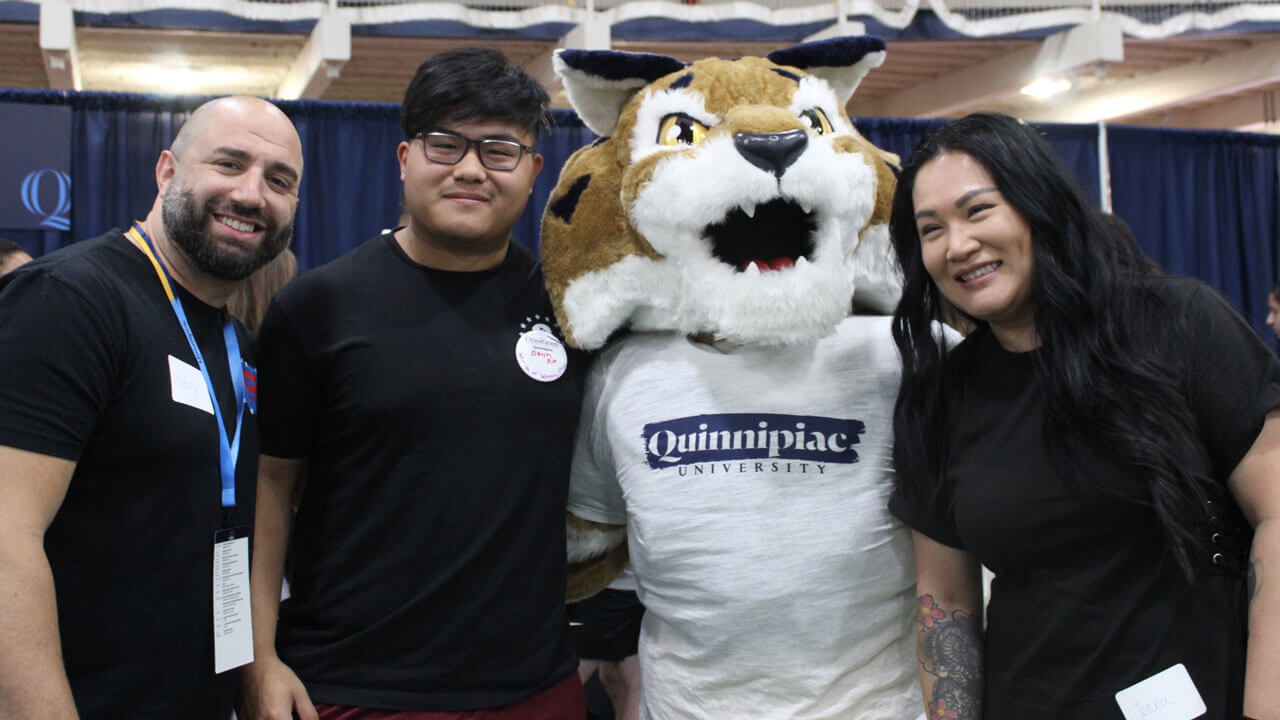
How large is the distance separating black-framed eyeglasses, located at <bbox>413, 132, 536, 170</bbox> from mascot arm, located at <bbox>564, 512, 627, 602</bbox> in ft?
2.18

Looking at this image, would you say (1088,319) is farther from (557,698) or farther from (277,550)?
(277,550)

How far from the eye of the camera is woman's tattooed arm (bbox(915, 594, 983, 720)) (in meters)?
1.41

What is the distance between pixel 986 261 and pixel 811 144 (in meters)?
0.36

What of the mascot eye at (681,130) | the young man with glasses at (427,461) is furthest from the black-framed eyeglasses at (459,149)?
the mascot eye at (681,130)

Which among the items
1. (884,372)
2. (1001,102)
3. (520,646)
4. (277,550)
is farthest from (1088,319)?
(1001,102)

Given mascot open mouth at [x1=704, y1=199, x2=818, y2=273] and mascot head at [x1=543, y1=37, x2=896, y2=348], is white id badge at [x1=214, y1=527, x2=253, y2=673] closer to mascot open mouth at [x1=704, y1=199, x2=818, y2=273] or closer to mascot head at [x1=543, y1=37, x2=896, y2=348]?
mascot head at [x1=543, y1=37, x2=896, y2=348]

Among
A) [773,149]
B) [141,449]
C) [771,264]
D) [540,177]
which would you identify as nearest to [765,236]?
[771,264]

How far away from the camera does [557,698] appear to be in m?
1.61

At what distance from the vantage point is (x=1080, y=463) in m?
1.23

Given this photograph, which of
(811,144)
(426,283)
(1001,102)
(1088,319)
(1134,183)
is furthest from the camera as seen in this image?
(1001,102)

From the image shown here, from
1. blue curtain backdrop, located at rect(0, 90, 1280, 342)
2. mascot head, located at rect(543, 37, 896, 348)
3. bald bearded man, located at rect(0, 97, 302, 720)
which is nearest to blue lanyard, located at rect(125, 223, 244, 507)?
bald bearded man, located at rect(0, 97, 302, 720)

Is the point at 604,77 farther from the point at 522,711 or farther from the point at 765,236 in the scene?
the point at 522,711

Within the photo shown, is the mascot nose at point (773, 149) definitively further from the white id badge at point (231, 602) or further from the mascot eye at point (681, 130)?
the white id badge at point (231, 602)

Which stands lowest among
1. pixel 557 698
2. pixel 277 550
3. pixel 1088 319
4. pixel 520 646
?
pixel 557 698
